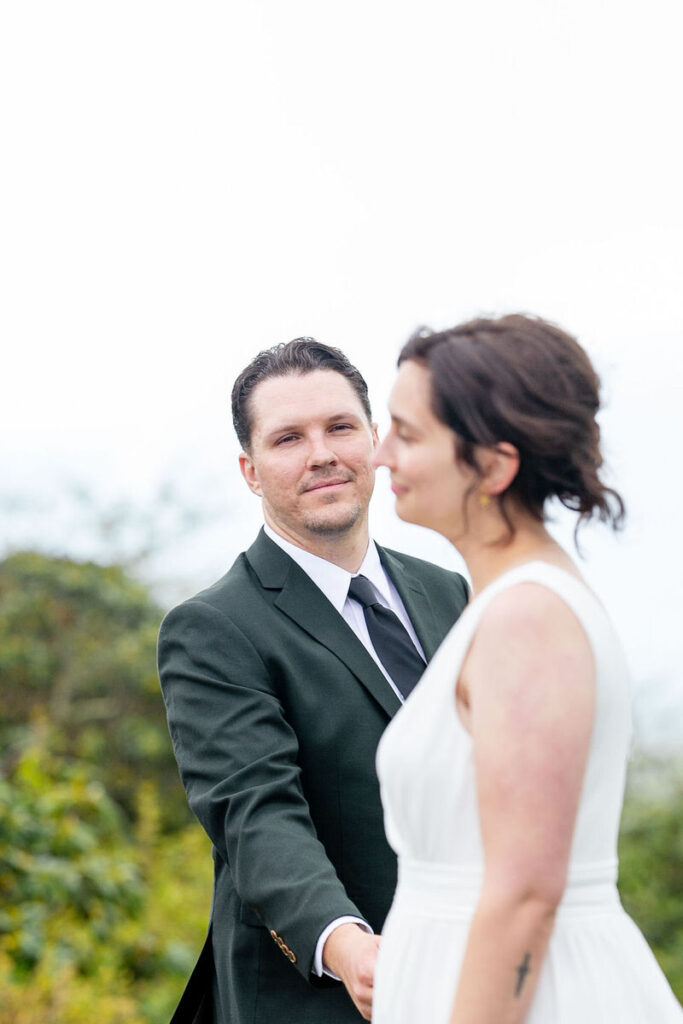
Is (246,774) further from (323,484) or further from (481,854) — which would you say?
(481,854)

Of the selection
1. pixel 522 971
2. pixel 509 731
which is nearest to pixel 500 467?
pixel 509 731

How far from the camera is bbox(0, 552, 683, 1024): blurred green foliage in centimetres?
679

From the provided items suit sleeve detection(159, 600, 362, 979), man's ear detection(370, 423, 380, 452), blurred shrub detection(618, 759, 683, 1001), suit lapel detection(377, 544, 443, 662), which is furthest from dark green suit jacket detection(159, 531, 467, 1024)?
blurred shrub detection(618, 759, 683, 1001)

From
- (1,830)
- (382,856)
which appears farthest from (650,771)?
(382,856)

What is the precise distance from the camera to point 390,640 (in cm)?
338

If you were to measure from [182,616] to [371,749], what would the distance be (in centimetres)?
55

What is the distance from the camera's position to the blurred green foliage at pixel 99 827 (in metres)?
6.79

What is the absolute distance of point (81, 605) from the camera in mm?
12242

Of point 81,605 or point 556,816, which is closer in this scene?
point 556,816

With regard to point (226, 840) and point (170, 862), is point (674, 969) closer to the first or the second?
point (170, 862)

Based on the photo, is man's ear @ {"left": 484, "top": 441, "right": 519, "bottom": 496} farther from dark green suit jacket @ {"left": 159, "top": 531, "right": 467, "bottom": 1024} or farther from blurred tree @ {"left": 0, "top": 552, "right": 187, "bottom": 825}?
blurred tree @ {"left": 0, "top": 552, "right": 187, "bottom": 825}

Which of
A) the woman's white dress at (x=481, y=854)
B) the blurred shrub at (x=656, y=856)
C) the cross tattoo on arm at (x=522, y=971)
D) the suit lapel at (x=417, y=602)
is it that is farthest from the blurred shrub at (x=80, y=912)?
the cross tattoo on arm at (x=522, y=971)

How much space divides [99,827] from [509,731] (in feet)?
23.7

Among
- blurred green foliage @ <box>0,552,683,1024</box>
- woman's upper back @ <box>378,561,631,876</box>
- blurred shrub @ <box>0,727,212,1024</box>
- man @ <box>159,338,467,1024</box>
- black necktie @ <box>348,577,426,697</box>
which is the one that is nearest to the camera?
woman's upper back @ <box>378,561,631,876</box>
